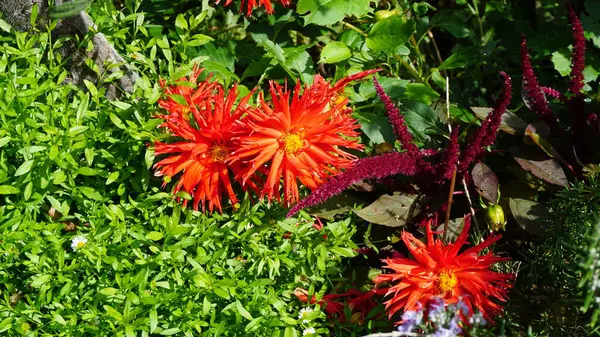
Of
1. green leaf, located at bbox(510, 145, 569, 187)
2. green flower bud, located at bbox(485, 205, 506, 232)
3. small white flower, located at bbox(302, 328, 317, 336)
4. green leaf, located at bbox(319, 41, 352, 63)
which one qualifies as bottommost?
small white flower, located at bbox(302, 328, 317, 336)

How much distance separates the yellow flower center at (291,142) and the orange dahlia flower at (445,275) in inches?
10.1

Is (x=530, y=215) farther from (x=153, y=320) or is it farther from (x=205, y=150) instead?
(x=153, y=320)

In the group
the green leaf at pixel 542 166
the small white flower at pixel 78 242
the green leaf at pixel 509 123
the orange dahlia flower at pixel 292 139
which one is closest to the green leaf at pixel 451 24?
the green leaf at pixel 509 123

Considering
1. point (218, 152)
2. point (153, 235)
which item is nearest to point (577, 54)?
point (218, 152)

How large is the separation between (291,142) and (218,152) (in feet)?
0.49

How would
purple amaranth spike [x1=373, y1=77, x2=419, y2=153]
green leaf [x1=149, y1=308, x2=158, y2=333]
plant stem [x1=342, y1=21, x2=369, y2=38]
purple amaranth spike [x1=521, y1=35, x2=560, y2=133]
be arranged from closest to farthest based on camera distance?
1. green leaf [x1=149, y1=308, x2=158, y2=333]
2. purple amaranth spike [x1=373, y1=77, x2=419, y2=153]
3. purple amaranth spike [x1=521, y1=35, x2=560, y2=133]
4. plant stem [x1=342, y1=21, x2=369, y2=38]

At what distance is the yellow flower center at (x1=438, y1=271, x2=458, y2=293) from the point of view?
1354 mm

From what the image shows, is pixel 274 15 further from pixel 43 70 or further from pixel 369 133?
pixel 43 70

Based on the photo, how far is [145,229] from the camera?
4.63 feet

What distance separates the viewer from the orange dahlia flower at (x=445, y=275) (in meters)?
1.34

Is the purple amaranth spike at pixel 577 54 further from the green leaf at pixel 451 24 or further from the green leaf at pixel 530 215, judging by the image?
the green leaf at pixel 451 24

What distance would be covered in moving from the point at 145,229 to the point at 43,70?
369 millimetres

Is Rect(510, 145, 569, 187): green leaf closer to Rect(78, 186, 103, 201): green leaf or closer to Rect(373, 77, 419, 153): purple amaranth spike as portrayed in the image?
Rect(373, 77, 419, 153): purple amaranth spike

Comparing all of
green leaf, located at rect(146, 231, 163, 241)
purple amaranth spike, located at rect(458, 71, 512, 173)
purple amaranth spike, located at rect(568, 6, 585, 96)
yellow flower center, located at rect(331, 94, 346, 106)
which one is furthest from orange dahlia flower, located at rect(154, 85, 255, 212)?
purple amaranth spike, located at rect(568, 6, 585, 96)
